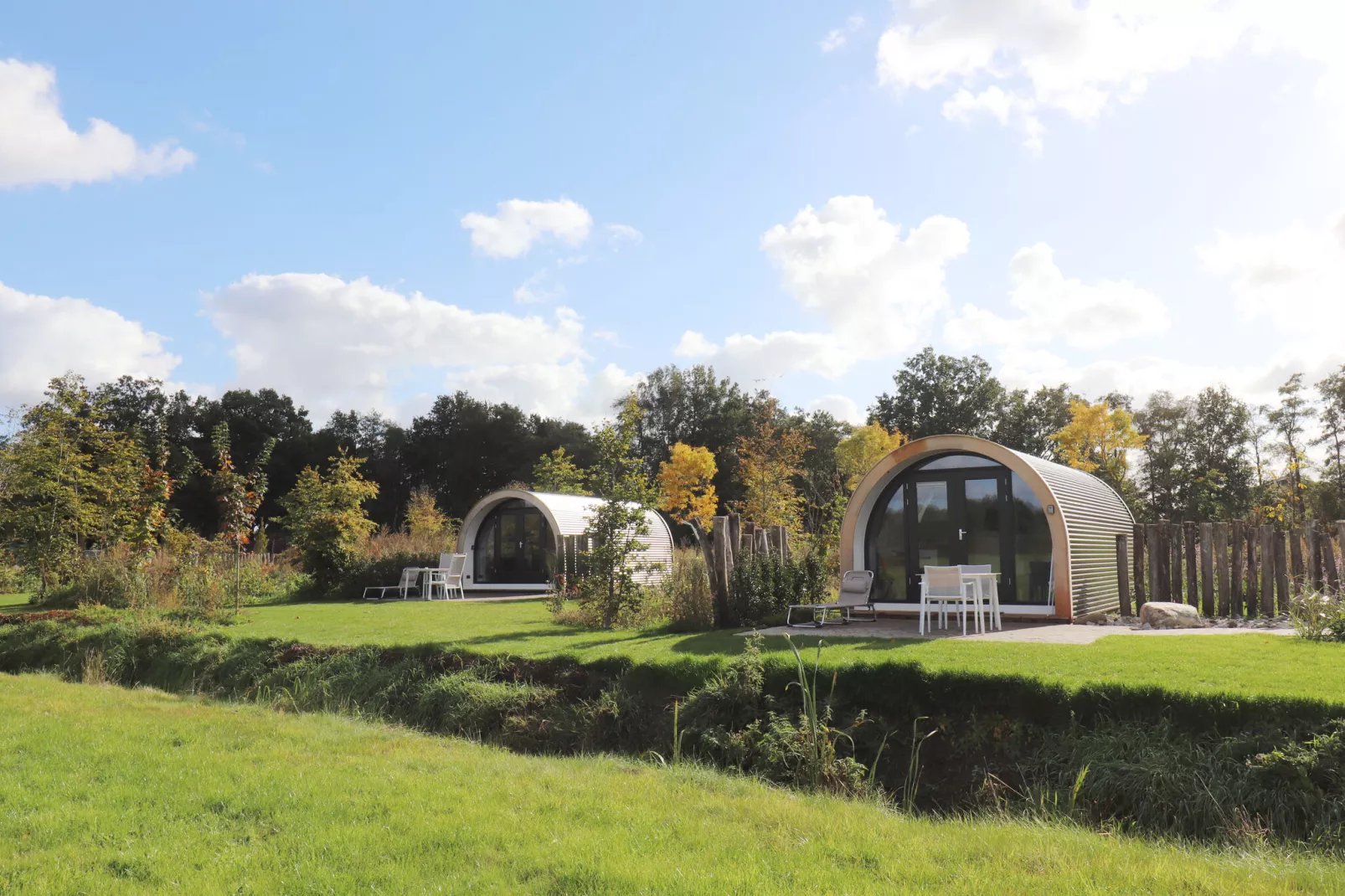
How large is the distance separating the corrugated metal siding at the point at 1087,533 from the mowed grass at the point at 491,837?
728 centimetres

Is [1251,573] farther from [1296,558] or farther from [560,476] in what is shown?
[560,476]

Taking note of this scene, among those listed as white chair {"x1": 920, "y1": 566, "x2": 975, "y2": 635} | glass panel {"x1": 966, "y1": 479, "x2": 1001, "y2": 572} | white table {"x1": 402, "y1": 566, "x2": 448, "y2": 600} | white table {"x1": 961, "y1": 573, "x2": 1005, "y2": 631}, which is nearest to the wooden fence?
glass panel {"x1": 966, "y1": 479, "x2": 1001, "y2": 572}

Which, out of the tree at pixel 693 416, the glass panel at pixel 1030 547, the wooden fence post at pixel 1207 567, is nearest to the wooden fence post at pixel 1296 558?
Answer: the wooden fence post at pixel 1207 567

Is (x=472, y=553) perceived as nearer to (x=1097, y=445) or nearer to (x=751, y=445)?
(x=751, y=445)

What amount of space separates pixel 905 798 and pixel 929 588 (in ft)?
14.9

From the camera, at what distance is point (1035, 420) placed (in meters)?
39.2

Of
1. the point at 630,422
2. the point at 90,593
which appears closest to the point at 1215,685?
the point at 630,422

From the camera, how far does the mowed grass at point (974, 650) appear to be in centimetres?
654

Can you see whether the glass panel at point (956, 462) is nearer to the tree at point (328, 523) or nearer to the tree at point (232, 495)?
the tree at point (232, 495)

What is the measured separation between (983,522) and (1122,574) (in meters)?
2.24

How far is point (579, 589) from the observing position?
12484 millimetres

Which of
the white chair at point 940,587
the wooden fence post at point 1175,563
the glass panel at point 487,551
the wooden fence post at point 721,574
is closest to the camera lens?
the white chair at point 940,587

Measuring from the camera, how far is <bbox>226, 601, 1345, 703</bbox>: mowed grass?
654cm

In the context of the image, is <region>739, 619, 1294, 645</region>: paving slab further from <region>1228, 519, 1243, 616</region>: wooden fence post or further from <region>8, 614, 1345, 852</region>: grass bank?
<region>8, 614, 1345, 852</region>: grass bank
